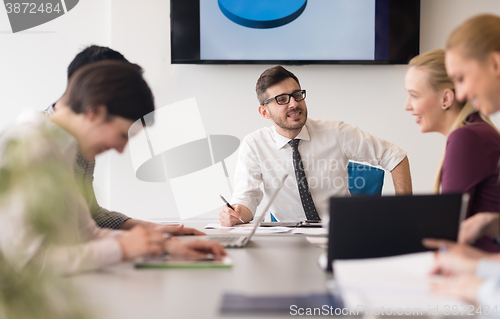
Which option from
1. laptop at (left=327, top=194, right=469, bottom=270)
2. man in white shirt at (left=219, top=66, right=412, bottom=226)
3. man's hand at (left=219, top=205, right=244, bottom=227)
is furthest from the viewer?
man in white shirt at (left=219, top=66, right=412, bottom=226)

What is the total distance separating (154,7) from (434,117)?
2.15 metres

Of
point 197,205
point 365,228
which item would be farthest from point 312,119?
point 365,228

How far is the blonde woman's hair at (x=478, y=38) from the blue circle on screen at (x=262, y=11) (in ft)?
6.33

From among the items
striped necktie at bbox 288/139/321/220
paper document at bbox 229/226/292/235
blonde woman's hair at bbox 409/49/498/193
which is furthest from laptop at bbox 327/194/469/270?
striped necktie at bbox 288/139/321/220

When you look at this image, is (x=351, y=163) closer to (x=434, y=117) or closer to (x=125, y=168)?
(x=434, y=117)

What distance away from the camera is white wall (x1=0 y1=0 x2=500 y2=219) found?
299 cm

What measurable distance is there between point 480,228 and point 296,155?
58.6 inches

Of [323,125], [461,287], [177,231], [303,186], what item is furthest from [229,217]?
[461,287]

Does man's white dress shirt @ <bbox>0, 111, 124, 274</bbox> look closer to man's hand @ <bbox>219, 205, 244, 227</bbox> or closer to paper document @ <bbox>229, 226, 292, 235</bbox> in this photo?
paper document @ <bbox>229, 226, 292, 235</bbox>

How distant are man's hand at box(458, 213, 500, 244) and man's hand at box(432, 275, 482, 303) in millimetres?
398

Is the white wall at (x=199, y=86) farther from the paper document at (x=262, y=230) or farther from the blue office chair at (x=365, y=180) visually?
the paper document at (x=262, y=230)

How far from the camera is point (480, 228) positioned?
107 cm

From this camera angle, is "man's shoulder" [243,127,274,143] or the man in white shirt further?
"man's shoulder" [243,127,274,143]

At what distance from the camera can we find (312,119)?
2924 mm
